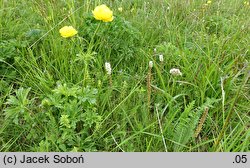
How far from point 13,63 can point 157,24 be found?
1093mm

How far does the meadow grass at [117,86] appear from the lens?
1.42 meters

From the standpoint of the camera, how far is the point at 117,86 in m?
1.65

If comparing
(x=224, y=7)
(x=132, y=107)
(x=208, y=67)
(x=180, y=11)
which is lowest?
(x=132, y=107)

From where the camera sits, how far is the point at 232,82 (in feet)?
5.45

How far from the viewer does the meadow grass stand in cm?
142

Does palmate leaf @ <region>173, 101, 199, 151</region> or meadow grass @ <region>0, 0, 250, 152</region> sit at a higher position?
meadow grass @ <region>0, 0, 250, 152</region>

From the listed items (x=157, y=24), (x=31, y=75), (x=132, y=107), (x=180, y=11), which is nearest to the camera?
(x=132, y=107)

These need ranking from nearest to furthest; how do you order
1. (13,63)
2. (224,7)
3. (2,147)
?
(2,147)
(13,63)
(224,7)

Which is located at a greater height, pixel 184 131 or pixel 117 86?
pixel 117 86

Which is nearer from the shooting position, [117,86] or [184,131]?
[184,131]

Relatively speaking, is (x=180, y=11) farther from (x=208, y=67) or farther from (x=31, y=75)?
(x=31, y=75)

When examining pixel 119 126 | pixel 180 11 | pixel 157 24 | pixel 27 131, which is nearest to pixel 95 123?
pixel 119 126

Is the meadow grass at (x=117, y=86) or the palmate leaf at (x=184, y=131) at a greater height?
the meadow grass at (x=117, y=86)

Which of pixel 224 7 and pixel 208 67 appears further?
pixel 224 7
